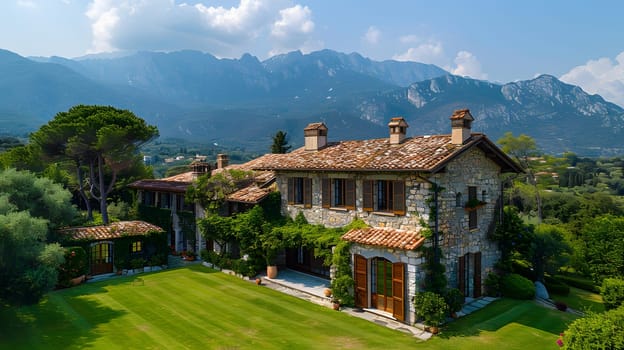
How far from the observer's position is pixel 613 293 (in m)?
18.0

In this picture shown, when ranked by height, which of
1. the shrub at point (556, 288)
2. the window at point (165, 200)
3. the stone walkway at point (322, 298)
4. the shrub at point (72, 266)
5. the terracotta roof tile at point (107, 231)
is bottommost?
the shrub at point (556, 288)

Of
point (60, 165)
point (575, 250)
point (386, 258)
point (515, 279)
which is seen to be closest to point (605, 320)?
point (386, 258)

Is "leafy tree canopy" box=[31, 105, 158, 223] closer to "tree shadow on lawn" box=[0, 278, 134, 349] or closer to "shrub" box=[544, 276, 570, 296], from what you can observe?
"tree shadow on lawn" box=[0, 278, 134, 349]

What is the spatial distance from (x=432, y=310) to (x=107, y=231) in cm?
2071

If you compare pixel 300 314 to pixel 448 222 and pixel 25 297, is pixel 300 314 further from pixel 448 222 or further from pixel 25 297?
pixel 25 297

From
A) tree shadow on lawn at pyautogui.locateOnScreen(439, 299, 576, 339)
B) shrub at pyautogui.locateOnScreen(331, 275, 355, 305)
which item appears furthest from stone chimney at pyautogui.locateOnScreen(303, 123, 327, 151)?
tree shadow on lawn at pyautogui.locateOnScreen(439, 299, 576, 339)

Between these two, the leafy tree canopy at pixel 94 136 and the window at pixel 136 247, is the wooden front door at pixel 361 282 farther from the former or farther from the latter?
the leafy tree canopy at pixel 94 136

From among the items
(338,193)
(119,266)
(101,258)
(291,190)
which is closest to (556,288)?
(338,193)

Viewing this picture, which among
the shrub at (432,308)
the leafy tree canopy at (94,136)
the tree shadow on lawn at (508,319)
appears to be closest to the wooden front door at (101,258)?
the leafy tree canopy at (94,136)

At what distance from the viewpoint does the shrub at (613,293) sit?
17875mm

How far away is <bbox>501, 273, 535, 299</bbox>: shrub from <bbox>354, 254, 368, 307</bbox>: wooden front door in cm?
782

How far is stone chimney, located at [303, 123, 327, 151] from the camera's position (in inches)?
1005

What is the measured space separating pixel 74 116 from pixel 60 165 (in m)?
8.62

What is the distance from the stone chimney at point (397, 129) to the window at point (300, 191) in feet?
17.3
